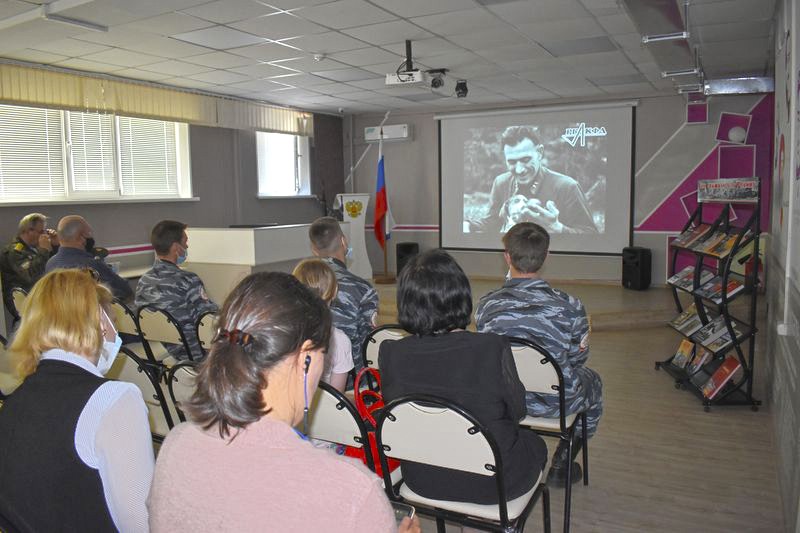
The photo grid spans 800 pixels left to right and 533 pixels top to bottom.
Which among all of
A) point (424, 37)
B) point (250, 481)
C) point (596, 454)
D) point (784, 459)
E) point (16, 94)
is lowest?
point (596, 454)

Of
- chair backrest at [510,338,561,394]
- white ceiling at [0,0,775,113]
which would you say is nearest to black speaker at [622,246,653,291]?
white ceiling at [0,0,775,113]

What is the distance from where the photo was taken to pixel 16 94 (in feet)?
18.8

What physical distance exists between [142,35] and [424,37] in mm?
2460

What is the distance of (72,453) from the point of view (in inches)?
51.1

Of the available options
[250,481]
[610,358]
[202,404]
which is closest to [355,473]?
[250,481]

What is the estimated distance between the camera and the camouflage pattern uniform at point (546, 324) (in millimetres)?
2375

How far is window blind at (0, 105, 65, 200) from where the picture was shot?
5828 millimetres

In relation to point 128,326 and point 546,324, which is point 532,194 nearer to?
point 128,326

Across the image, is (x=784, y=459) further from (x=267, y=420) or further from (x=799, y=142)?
(x=267, y=420)

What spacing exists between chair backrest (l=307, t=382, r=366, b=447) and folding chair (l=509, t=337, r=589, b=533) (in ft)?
2.37

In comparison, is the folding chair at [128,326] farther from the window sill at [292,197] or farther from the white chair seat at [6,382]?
the window sill at [292,197]

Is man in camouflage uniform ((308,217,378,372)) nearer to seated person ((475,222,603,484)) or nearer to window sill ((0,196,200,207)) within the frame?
seated person ((475,222,603,484))

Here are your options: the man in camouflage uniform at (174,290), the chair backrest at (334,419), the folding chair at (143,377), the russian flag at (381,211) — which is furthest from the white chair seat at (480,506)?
the russian flag at (381,211)

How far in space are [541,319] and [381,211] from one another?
25.0 feet
